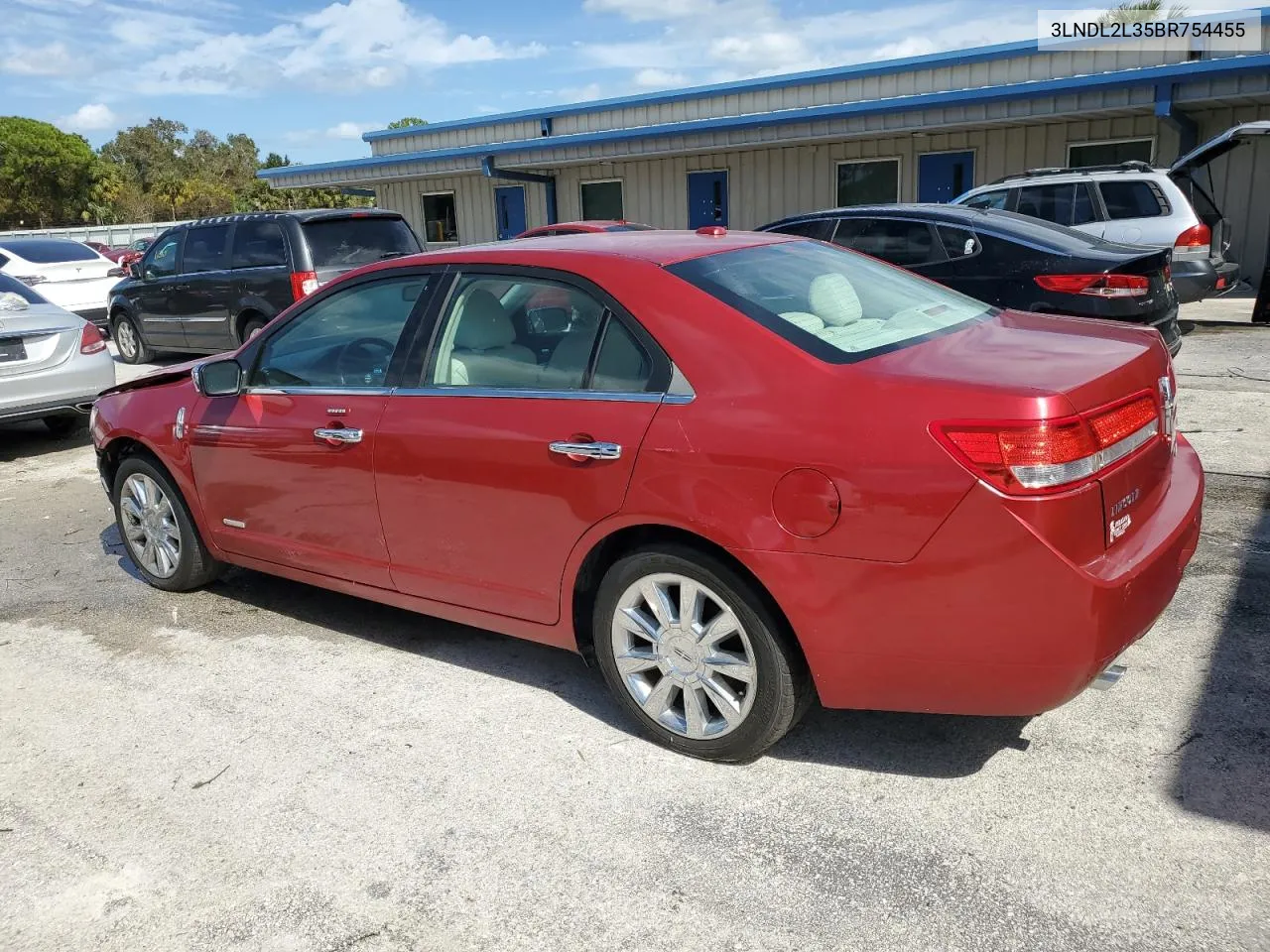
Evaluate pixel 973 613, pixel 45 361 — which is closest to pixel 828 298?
pixel 973 613

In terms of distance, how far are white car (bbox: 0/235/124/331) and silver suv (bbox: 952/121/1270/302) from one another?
11788 mm

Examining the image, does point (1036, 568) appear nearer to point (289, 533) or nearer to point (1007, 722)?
point (1007, 722)

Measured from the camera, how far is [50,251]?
14977 millimetres

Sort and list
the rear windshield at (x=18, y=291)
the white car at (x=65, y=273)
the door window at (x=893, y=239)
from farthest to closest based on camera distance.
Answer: the white car at (x=65, y=273)
the rear windshield at (x=18, y=291)
the door window at (x=893, y=239)

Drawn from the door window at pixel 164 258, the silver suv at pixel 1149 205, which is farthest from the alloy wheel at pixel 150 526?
the silver suv at pixel 1149 205

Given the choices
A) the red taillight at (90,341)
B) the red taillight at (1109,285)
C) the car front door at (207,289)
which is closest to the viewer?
the red taillight at (1109,285)

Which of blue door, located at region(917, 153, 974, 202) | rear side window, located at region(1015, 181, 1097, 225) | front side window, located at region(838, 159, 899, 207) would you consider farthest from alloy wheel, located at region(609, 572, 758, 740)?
front side window, located at region(838, 159, 899, 207)

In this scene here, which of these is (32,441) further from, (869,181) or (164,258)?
(869,181)

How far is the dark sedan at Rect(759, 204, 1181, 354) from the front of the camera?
6.90 meters

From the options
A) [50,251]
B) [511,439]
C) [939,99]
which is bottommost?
[511,439]

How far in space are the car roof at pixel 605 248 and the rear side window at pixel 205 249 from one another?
8.32m

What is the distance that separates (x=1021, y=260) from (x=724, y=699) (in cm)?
531

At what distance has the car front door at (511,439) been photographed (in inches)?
126

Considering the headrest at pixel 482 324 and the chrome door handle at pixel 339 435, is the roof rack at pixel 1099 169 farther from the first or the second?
the chrome door handle at pixel 339 435
